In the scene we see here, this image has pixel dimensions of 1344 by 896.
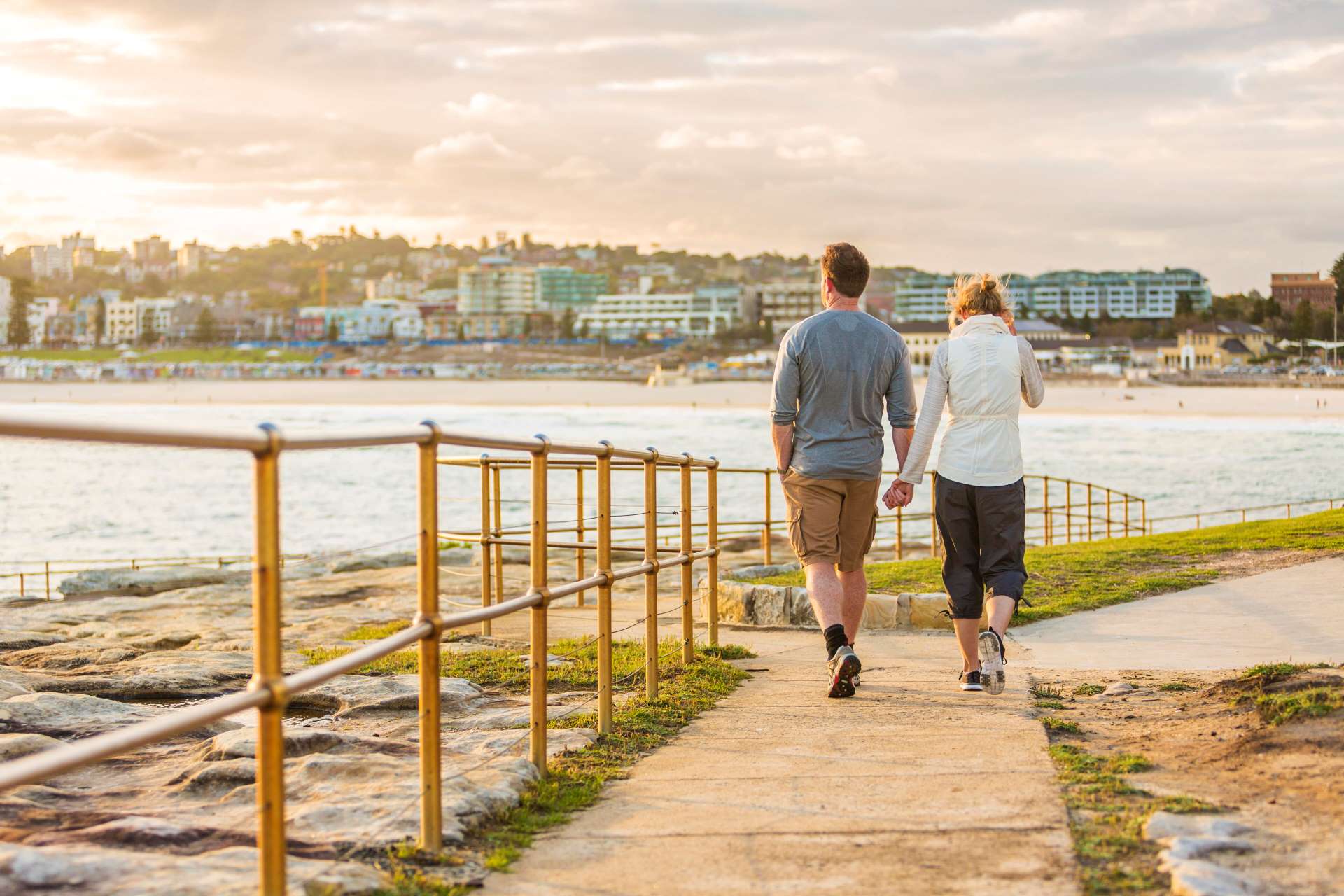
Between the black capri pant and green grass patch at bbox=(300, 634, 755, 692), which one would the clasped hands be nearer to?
the black capri pant

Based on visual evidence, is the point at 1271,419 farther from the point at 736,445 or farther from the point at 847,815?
the point at 847,815

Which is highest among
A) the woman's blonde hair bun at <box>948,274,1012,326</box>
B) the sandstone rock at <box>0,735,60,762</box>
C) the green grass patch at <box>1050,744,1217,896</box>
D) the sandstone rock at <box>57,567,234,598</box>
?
the woman's blonde hair bun at <box>948,274,1012,326</box>

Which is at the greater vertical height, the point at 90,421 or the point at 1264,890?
the point at 90,421

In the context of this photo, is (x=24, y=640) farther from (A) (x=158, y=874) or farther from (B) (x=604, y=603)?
(A) (x=158, y=874)

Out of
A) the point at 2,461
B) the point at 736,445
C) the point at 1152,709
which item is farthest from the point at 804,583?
the point at 2,461

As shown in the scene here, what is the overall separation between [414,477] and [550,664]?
5209 cm

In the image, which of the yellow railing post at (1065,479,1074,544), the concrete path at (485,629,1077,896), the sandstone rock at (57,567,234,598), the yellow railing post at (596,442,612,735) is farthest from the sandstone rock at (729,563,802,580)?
the yellow railing post at (596,442,612,735)

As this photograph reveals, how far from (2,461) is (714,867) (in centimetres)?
8760

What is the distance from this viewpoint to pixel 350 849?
11.9ft

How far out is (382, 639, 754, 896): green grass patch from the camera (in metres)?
3.64

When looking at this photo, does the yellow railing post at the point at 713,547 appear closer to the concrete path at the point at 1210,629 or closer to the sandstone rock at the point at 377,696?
the sandstone rock at the point at 377,696

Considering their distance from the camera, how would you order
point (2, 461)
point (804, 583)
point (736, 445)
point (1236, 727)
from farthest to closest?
point (2, 461) → point (736, 445) → point (804, 583) → point (1236, 727)

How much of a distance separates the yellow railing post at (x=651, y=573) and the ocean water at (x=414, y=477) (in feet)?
36.1

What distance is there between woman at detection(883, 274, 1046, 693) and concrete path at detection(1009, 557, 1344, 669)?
3.72 feet
